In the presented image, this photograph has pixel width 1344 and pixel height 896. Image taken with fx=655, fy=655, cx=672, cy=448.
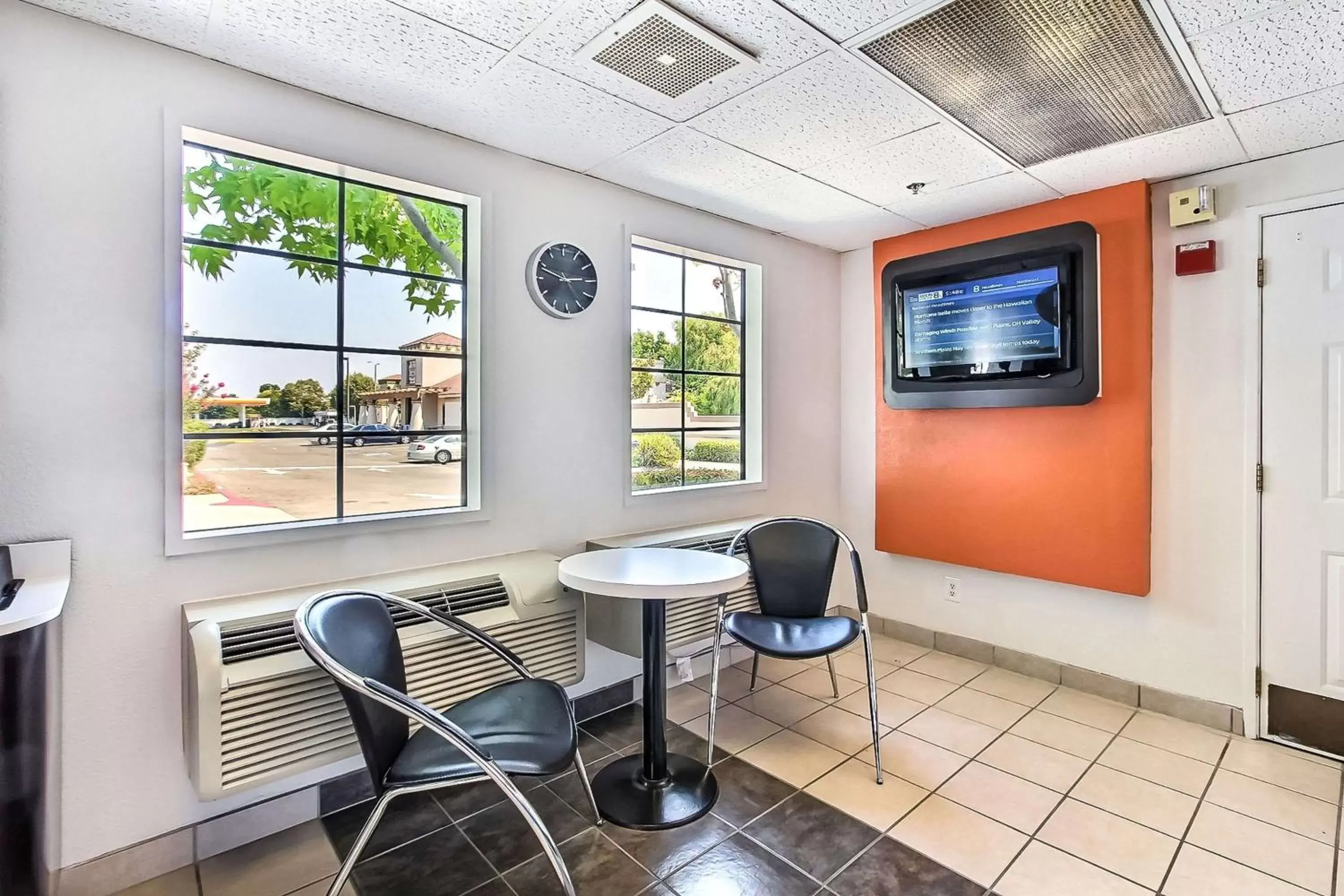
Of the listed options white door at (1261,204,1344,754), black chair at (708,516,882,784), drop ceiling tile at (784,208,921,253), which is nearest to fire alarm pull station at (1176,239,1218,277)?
white door at (1261,204,1344,754)

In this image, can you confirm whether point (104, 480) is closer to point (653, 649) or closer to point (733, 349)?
point (653, 649)

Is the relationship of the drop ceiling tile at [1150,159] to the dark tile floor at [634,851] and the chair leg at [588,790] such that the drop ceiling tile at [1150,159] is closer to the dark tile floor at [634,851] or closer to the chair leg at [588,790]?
the dark tile floor at [634,851]

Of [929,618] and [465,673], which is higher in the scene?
[465,673]

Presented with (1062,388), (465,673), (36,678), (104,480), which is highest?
(1062,388)

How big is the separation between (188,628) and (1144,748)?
3.64m

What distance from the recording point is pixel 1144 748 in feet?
9.14

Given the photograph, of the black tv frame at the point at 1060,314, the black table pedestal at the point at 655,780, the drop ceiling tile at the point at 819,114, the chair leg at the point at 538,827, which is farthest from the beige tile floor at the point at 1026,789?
the drop ceiling tile at the point at 819,114

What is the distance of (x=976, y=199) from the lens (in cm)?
336

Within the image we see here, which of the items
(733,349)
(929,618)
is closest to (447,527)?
(733,349)

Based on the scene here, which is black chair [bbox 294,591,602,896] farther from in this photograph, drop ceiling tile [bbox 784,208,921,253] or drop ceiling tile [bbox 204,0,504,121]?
drop ceiling tile [bbox 784,208,921,253]

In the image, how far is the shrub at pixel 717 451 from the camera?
3.73 metres

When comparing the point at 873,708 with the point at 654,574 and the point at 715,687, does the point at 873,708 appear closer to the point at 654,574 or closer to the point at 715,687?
the point at 715,687

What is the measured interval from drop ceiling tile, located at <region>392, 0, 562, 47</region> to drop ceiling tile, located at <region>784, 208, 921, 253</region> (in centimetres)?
221

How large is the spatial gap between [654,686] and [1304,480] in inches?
112
